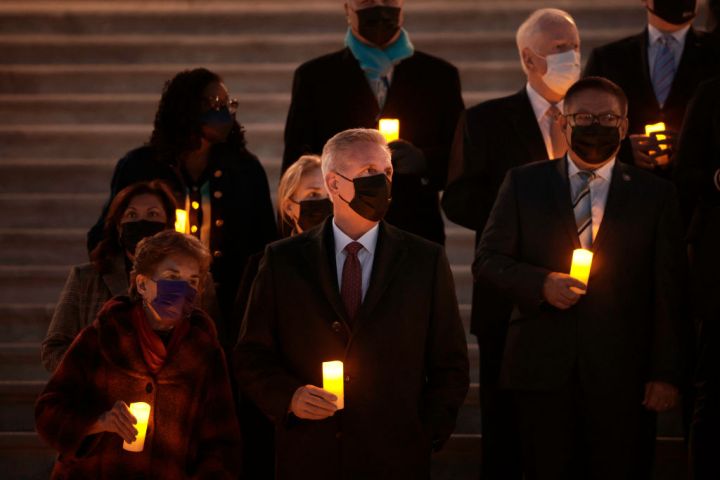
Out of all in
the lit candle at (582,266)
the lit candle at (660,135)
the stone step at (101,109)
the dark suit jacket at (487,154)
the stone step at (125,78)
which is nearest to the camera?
the lit candle at (582,266)

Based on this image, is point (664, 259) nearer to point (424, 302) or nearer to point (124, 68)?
point (424, 302)

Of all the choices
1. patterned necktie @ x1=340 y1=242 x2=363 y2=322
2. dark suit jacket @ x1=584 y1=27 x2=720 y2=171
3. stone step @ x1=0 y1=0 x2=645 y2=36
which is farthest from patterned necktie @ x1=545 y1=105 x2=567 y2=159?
stone step @ x1=0 y1=0 x2=645 y2=36

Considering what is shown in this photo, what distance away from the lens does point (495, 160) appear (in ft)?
20.2

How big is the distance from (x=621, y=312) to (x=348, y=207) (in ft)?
3.68

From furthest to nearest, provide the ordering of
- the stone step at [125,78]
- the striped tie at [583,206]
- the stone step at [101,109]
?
1. the stone step at [125,78]
2. the stone step at [101,109]
3. the striped tie at [583,206]

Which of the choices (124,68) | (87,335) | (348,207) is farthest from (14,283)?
(348,207)

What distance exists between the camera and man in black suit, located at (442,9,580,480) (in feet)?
19.7

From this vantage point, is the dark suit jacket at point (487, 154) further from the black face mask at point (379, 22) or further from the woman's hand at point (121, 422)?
the woman's hand at point (121, 422)

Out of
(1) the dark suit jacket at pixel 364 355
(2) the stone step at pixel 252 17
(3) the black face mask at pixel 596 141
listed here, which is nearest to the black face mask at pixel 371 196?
(1) the dark suit jacket at pixel 364 355

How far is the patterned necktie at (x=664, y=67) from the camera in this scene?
6.41 m

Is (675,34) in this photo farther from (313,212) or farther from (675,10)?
(313,212)

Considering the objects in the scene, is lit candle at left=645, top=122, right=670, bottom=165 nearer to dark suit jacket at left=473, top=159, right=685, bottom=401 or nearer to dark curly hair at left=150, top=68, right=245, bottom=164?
dark suit jacket at left=473, top=159, right=685, bottom=401

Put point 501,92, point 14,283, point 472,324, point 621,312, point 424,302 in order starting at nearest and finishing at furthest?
point 424,302 → point 621,312 → point 472,324 → point 14,283 → point 501,92

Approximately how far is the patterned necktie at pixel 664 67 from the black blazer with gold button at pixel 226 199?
179 cm
